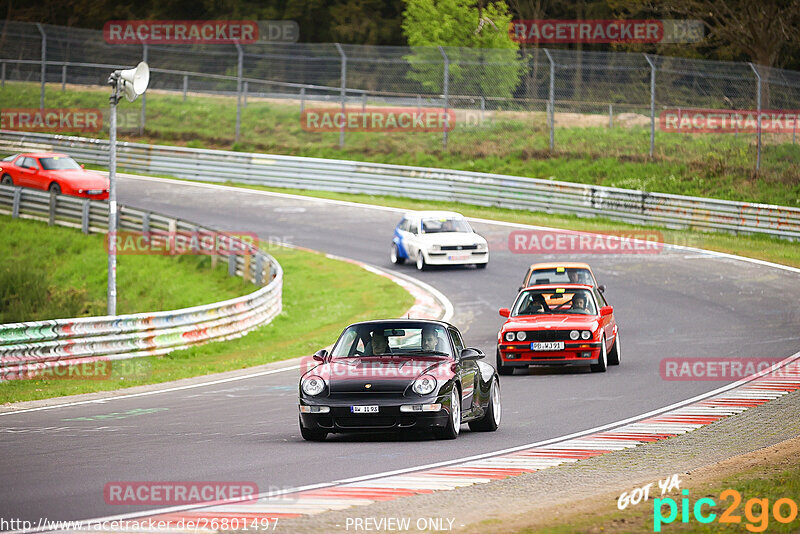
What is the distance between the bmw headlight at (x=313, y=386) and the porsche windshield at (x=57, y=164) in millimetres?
28458

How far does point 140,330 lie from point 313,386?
30.2 ft

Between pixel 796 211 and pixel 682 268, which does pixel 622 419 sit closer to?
pixel 682 268

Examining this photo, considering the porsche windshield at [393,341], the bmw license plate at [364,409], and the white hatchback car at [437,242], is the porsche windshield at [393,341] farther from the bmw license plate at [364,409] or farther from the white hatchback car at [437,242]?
the white hatchback car at [437,242]

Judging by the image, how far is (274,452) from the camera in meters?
11.2

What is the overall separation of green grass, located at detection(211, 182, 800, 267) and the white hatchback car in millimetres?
5615

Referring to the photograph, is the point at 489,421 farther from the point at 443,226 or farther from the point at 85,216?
the point at 85,216

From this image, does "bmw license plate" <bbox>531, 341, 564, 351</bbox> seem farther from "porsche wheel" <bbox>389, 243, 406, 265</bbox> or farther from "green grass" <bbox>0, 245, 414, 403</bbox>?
"porsche wheel" <bbox>389, 243, 406, 265</bbox>

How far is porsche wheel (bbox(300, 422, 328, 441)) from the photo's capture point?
12039 mm

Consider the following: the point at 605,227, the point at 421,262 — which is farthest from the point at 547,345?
the point at 605,227

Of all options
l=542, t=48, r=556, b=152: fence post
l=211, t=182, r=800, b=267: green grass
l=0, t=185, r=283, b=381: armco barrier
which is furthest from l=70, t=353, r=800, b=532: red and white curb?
l=542, t=48, r=556, b=152: fence post

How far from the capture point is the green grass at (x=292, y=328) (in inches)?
720

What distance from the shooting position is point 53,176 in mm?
37938

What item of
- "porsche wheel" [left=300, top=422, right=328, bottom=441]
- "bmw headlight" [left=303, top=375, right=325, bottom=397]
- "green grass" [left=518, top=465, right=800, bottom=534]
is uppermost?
"green grass" [left=518, top=465, right=800, bottom=534]

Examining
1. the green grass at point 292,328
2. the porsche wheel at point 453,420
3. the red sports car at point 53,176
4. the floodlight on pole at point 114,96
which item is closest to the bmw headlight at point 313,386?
the porsche wheel at point 453,420
